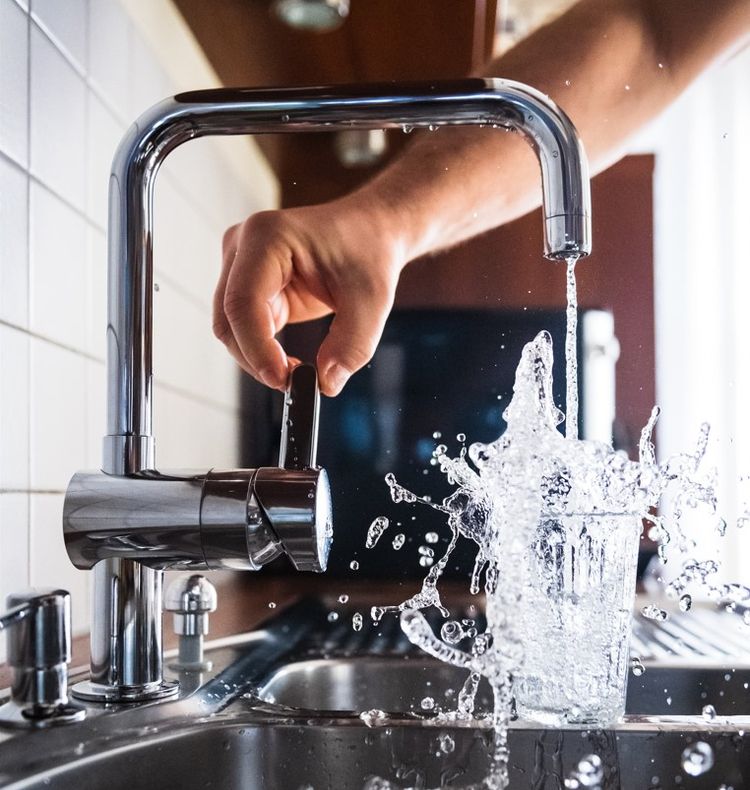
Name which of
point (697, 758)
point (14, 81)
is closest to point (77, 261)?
point (14, 81)

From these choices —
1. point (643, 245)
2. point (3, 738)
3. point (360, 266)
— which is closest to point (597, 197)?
point (643, 245)

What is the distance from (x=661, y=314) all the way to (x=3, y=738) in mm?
868

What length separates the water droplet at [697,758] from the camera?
0.60 m

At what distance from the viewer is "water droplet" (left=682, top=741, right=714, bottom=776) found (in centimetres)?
60

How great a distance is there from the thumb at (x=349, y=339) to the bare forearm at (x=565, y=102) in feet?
0.53

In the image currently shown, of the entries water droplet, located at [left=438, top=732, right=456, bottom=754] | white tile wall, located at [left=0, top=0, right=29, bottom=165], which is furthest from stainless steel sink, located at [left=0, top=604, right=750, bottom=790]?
white tile wall, located at [left=0, top=0, right=29, bottom=165]

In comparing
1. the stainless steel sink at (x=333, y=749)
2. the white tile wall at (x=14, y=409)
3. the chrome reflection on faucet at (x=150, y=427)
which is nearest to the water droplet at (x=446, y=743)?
the stainless steel sink at (x=333, y=749)

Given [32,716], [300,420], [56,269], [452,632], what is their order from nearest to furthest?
[32,716]
[300,420]
[56,269]
[452,632]

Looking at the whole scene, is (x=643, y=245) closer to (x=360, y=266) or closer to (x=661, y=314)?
(x=661, y=314)

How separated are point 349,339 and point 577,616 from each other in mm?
295

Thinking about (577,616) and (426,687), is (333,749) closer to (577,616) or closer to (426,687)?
(577,616)

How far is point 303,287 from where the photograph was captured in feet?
2.80

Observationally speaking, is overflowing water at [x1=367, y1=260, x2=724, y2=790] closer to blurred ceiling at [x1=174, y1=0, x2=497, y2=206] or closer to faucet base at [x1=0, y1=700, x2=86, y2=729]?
faucet base at [x1=0, y1=700, x2=86, y2=729]

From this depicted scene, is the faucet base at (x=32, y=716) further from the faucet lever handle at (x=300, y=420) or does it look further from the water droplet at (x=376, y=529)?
the water droplet at (x=376, y=529)
